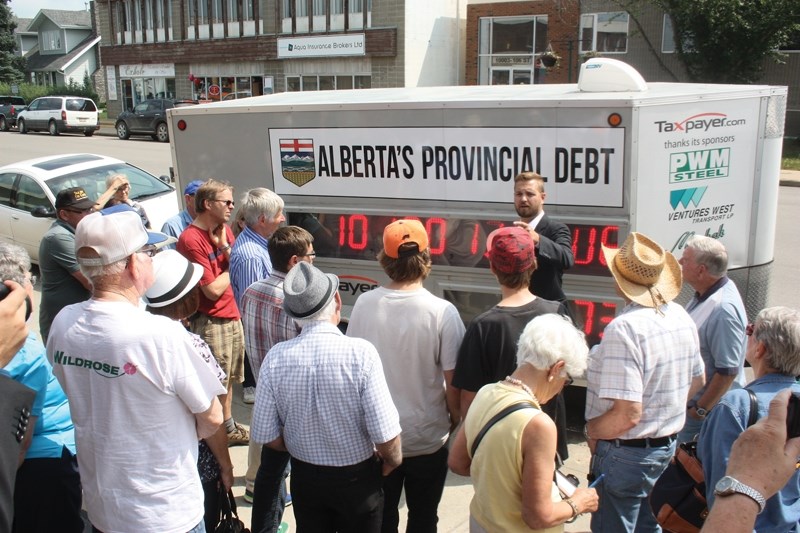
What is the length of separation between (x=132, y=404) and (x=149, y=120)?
28423 mm

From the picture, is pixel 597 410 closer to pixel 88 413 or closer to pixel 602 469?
pixel 602 469

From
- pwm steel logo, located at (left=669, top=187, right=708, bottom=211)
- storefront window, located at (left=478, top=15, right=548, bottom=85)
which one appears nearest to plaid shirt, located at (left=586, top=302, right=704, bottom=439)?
pwm steel logo, located at (left=669, top=187, right=708, bottom=211)

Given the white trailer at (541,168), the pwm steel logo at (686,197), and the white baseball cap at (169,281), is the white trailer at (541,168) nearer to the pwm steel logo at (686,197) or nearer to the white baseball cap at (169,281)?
the pwm steel logo at (686,197)

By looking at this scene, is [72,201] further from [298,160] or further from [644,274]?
[644,274]

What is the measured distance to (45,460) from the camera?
288 cm

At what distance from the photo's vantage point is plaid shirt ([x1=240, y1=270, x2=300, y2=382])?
3.81 meters

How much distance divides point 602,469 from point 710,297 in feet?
4.25

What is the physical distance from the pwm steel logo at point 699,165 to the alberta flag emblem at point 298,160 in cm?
285

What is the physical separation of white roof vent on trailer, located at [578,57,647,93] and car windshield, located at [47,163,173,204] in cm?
697

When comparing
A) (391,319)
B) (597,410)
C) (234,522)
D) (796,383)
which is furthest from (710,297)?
(234,522)

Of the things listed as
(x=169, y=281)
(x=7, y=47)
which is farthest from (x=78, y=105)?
(x=169, y=281)

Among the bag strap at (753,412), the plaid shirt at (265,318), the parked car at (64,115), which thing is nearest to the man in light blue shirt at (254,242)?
the plaid shirt at (265,318)

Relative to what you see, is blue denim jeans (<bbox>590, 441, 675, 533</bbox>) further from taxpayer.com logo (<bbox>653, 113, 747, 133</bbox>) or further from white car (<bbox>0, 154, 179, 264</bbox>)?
white car (<bbox>0, 154, 179, 264</bbox>)

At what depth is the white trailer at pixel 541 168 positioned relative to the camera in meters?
4.66
